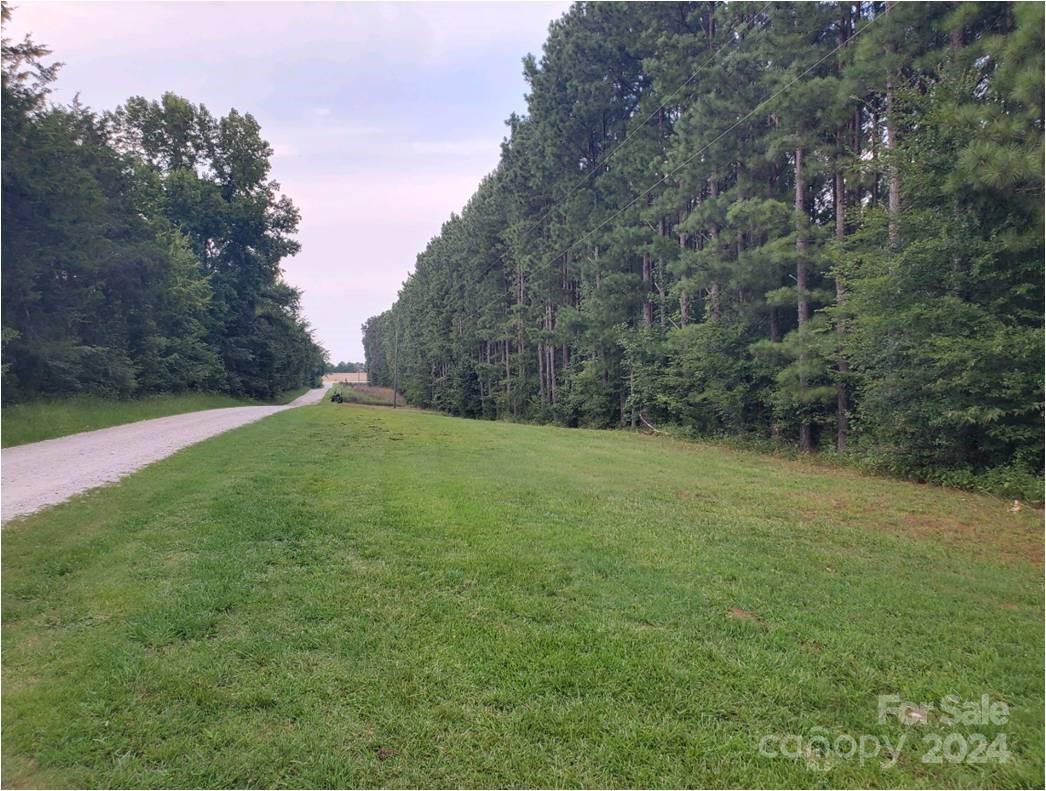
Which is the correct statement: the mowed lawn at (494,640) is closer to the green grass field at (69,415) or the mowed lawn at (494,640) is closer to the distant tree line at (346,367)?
the green grass field at (69,415)

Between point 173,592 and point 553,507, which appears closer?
point 173,592

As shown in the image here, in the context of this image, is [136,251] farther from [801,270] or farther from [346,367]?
[346,367]

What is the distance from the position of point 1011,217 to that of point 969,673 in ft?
27.7

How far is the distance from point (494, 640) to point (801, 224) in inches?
522

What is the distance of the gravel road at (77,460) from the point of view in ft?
22.0

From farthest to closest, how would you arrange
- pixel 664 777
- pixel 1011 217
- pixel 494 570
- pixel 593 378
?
1. pixel 593 378
2. pixel 1011 217
3. pixel 494 570
4. pixel 664 777

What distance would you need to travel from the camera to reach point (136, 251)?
20.1 meters

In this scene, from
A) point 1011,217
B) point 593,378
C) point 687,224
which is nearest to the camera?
point 1011,217

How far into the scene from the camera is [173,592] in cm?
390

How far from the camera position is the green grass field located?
12500 mm

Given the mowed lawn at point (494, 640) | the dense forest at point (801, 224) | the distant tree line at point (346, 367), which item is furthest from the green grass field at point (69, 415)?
the distant tree line at point (346, 367)

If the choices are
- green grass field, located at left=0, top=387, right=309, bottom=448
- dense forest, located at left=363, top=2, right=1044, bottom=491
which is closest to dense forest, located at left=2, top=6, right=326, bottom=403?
green grass field, located at left=0, top=387, right=309, bottom=448

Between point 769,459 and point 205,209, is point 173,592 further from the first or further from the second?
point 205,209

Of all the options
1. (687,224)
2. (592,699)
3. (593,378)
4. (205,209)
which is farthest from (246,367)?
(592,699)
